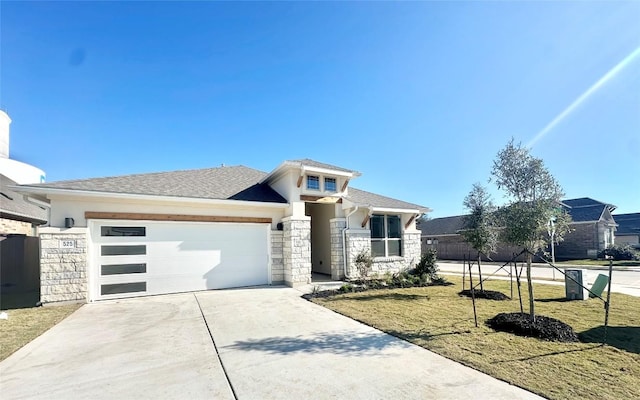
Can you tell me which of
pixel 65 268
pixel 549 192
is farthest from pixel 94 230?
pixel 549 192

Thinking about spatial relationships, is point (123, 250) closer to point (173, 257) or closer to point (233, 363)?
point (173, 257)

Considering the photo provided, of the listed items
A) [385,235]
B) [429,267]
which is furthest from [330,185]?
[429,267]

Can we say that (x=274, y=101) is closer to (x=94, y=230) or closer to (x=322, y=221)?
(x=322, y=221)

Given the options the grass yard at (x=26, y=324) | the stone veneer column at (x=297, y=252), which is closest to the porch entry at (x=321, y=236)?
the stone veneer column at (x=297, y=252)

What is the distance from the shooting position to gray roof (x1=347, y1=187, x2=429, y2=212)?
44.9 feet

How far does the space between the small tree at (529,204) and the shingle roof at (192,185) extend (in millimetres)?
8089

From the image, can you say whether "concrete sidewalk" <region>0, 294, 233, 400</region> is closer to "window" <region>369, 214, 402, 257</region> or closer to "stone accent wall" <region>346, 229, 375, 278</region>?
"stone accent wall" <region>346, 229, 375, 278</region>

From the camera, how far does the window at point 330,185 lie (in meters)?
12.8

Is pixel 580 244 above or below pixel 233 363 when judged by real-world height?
below

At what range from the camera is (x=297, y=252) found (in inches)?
456

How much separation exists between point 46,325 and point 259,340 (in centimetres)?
515

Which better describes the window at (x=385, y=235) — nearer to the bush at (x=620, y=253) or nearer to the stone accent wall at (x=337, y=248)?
the stone accent wall at (x=337, y=248)

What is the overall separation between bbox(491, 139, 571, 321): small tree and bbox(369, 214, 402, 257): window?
7556 mm

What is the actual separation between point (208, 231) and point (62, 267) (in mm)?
4190
